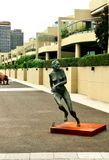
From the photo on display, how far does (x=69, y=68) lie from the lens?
33.2 metres

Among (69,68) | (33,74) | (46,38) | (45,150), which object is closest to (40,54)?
(46,38)

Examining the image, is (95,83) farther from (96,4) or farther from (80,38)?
(96,4)

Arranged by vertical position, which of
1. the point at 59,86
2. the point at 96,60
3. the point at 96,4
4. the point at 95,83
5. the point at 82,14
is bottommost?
the point at 95,83

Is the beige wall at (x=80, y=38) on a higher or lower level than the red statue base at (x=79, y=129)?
higher

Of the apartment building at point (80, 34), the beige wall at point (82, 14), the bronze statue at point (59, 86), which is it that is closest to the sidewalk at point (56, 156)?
the bronze statue at point (59, 86)

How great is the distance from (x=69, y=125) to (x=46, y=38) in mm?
71253

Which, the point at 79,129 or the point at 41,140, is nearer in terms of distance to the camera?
the point at 41,140

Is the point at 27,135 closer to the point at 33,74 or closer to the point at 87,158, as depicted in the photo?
the point at 87,158

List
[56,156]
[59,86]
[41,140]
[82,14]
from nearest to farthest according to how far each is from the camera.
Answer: [56,156] → [41,140] → [59,86] → [82,14]

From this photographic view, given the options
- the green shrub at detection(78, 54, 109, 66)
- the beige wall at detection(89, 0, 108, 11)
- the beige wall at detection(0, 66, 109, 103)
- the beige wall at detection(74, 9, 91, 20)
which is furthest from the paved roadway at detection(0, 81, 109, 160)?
the beige wall at detection(74, 9, 91, 20)

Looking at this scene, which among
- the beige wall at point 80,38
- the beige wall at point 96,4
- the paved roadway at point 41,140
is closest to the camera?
the paved roadway at point 41,140

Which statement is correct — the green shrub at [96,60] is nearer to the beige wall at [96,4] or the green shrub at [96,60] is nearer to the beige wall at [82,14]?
the beige wall at [96,4]

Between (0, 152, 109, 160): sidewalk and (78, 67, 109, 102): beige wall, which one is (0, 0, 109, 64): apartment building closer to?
(78, 67, 109, 102): beige wall

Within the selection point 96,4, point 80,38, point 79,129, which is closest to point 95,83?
point 79,129
